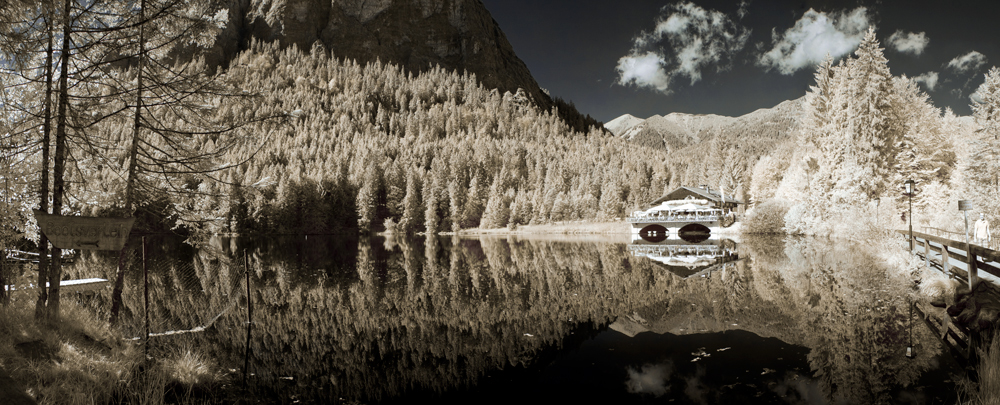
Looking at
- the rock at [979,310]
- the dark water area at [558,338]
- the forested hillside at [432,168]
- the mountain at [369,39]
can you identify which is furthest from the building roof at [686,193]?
the mountain at [369,39]

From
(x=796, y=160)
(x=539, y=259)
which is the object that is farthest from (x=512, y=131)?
(x=539, y=259)

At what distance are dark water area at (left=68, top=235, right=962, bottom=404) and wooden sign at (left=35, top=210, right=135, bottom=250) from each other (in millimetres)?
2468

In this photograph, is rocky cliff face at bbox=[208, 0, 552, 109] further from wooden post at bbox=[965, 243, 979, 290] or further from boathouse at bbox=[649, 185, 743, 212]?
wooden post at bbox=[965, 243, 979, 290]

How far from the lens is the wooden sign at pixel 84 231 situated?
6.46 meters

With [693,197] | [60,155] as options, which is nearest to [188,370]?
[60,155]

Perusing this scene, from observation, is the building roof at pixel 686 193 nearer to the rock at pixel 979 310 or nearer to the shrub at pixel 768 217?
the shrub at pixel 768 217

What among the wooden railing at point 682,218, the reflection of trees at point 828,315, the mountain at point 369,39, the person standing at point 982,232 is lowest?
the reflection of trees at point 828,315

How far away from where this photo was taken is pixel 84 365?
22.1ft

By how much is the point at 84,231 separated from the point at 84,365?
6.50ft

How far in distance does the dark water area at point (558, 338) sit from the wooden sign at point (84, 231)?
247cm

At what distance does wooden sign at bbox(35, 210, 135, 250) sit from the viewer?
6.46 meters

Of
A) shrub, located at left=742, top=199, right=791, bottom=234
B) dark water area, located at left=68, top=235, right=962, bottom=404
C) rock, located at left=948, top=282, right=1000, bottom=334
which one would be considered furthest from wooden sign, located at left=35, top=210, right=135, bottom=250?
shrub, located at left=742, top=199, right=791, bottom=234

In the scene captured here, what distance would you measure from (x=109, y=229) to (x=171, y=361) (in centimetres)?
279

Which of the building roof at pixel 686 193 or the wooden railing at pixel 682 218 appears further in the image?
the building roof at pixel 686 193
